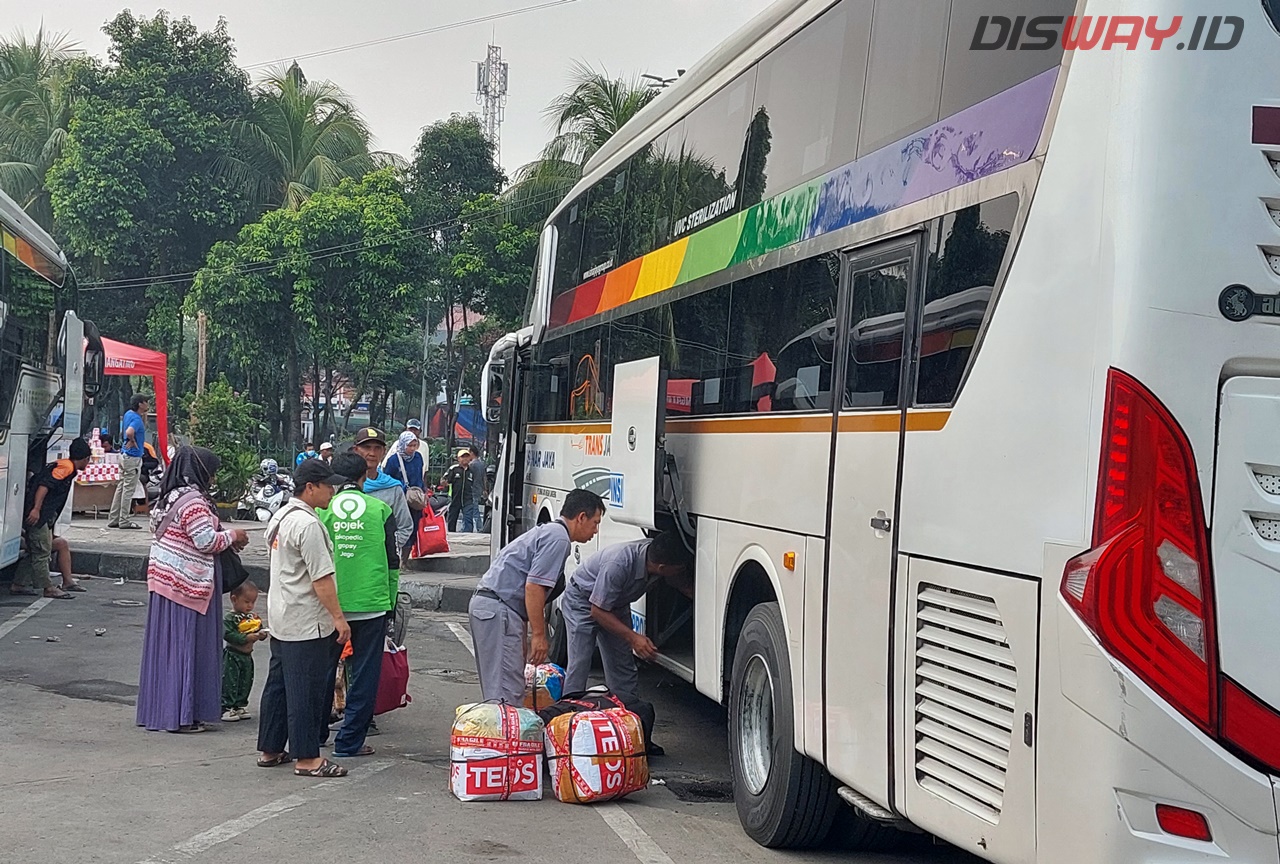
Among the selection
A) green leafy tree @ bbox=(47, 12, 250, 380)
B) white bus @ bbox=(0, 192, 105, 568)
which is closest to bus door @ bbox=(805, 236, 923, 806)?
white bus @ bbox=(0, 192, 105, 568)

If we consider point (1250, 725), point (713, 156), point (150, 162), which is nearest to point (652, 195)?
point (713, 156)

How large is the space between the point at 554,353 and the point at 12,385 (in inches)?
220

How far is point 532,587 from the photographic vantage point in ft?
23.3

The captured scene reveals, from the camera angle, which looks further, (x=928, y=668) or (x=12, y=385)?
(x=12, y=385)

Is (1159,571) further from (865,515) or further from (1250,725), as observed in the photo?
(865,515)

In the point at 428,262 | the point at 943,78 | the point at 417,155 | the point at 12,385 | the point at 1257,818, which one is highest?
the point at 417,155

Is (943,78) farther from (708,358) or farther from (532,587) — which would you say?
(532,587)

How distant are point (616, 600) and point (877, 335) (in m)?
3.05

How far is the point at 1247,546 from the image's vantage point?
344cm

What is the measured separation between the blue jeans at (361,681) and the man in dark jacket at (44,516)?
7349mm

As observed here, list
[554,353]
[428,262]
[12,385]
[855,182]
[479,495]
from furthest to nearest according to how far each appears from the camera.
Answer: [428,262] → [479,495] → [12,385] → [554,353] → [855,182]

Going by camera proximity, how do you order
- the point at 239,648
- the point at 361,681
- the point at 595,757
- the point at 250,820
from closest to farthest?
the point at 250,820
the point at 595,757
the point at 361,681
the point at 239,648

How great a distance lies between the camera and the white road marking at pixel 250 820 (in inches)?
224

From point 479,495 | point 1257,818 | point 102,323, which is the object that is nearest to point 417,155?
point 102,323
